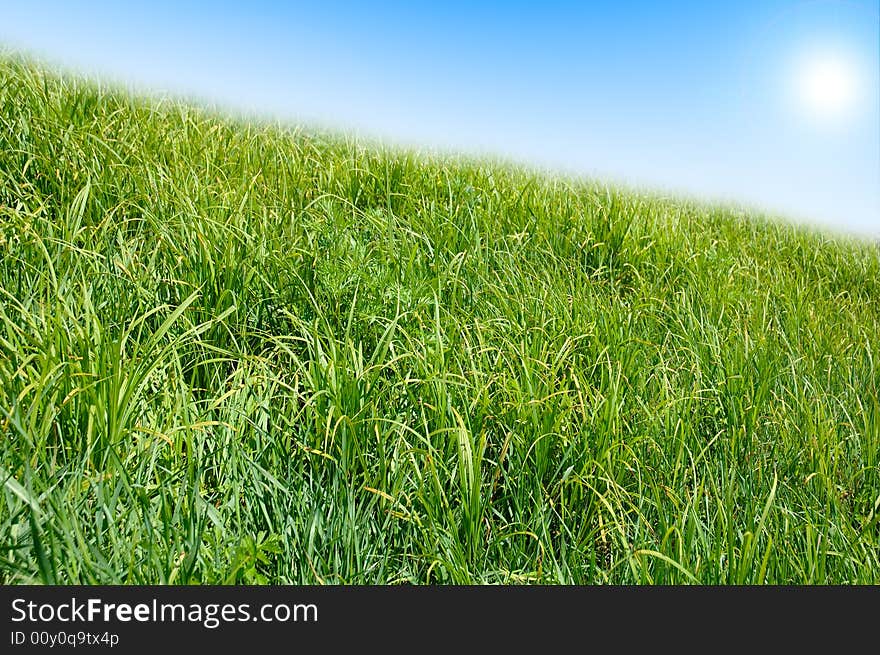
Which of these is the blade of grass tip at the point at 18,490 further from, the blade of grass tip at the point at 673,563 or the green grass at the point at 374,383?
the blade of grass tip at the point at 673,563

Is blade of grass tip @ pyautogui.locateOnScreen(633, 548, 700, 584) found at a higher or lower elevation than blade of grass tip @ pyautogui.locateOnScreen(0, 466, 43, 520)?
lower

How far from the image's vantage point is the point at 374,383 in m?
1.77

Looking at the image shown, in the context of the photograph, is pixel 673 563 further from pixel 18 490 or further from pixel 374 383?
pixel 18 490

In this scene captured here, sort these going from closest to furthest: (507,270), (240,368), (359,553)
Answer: (359,553), (240,368), (507,270)

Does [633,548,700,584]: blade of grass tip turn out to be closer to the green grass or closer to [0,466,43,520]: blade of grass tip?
the green grass

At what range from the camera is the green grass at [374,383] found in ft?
4.69

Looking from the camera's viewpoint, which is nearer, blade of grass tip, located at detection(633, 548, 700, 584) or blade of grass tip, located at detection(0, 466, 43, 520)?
blade of grass tip, located at detection(0, 466, 43, 520)

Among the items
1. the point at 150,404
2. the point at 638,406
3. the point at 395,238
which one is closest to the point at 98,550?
the point at 150,404

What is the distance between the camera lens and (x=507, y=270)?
270 cm

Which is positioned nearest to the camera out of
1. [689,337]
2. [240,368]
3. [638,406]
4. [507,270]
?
[240,368]

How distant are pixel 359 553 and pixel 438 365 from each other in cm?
66

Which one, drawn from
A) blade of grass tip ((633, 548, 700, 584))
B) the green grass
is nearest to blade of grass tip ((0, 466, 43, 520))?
the green grass

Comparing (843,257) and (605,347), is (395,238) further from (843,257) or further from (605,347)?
(843,257)

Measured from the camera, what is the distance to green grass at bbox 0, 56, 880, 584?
143cm
